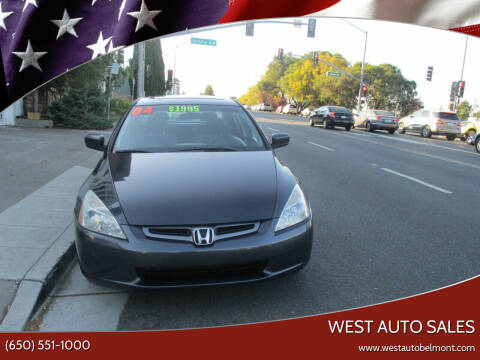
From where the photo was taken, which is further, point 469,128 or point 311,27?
point 469,128

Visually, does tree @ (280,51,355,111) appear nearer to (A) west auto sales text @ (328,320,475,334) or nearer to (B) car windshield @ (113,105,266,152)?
(B) car windshield @ (113,105,266,152)

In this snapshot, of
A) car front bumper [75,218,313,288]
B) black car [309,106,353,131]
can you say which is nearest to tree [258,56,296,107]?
car front bumper [75,218,313,288]

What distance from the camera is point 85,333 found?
245cm

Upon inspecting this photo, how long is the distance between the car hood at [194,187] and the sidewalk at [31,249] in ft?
2.90

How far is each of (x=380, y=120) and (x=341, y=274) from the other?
79.7 feet

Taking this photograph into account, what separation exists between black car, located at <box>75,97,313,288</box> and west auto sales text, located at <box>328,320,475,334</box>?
569 millimetres

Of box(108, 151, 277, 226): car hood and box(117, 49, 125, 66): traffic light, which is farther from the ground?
box(117, 49, 125, 66): traffic light

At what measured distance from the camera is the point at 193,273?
272 cm

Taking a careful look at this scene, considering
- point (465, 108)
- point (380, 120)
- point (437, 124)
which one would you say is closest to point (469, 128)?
point (437, 124)

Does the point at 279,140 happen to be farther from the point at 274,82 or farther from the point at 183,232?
the point at 183,232

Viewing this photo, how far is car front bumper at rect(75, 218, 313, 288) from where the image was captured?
2648 millimetres

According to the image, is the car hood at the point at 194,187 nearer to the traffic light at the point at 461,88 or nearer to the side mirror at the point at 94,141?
the side mirror at the point at 94,141

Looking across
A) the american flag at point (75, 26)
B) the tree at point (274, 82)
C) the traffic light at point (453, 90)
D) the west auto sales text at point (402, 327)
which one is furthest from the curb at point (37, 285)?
the traffic light at point (453, 90)

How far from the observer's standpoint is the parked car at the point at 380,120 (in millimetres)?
25969
